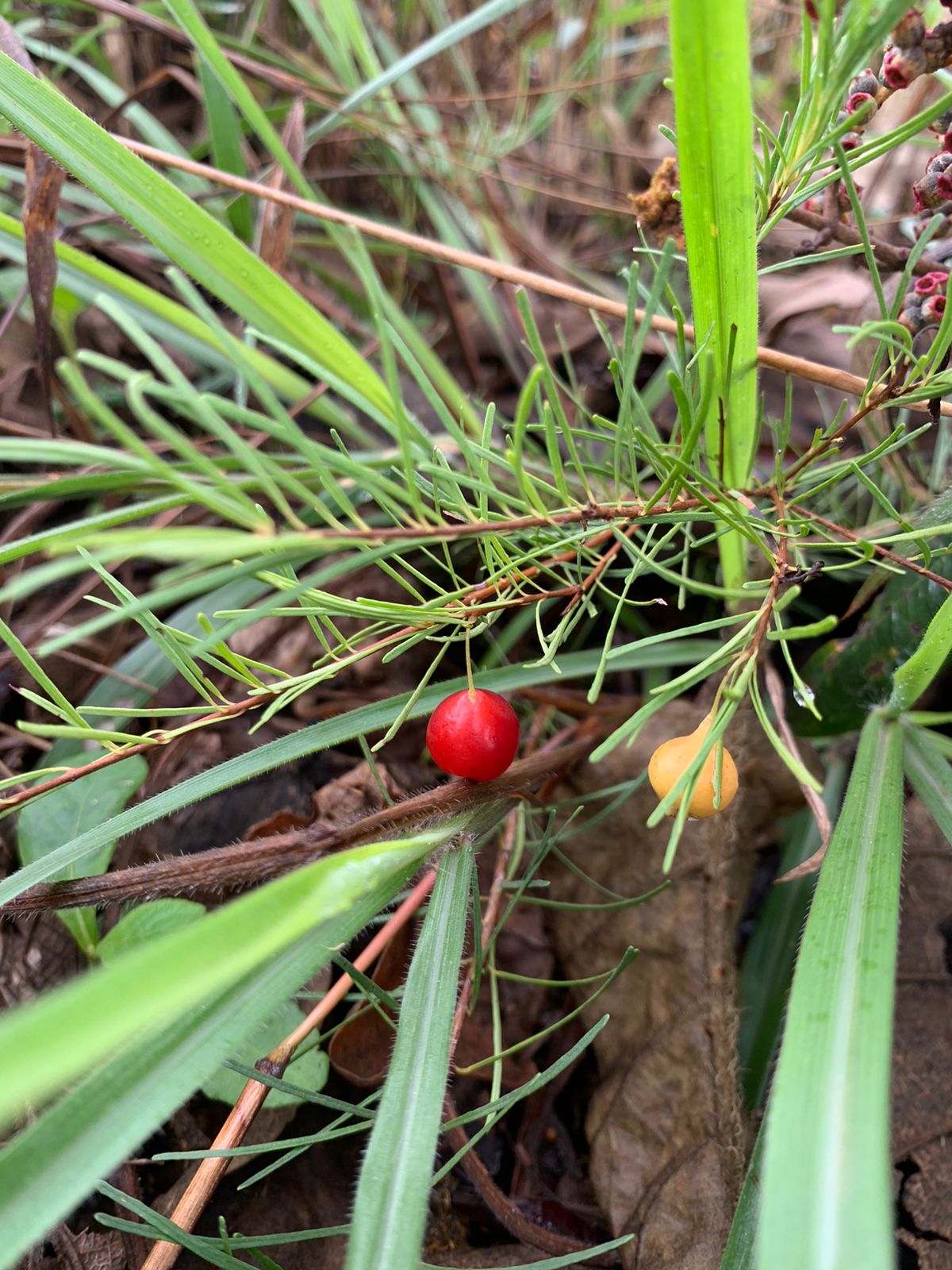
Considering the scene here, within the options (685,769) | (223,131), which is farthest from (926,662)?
(223,131)

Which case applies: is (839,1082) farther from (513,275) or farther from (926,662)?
(513,275)

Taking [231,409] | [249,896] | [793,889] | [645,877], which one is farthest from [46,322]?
[793,889]

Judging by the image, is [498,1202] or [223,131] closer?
[498,1202]

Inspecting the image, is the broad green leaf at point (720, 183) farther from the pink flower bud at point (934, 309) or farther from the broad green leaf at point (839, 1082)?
the broad green leaf at point (839, 1082)

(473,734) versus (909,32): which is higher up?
(909,32)

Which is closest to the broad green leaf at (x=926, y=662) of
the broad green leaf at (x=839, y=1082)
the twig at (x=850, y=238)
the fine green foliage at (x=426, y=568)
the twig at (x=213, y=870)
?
the fine green foliage at (x=426, y=568)

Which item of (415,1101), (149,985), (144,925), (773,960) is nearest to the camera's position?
(149,985)

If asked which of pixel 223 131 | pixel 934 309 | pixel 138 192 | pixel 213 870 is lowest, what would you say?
pixel 213 870
